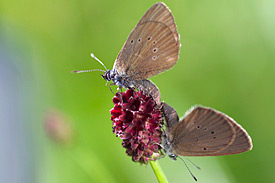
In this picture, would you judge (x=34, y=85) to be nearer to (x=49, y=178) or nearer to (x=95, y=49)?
(x=95, y=49)

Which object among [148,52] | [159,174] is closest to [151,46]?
[148,52]

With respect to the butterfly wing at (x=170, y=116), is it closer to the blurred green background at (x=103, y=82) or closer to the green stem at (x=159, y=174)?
the green stem at (x=159, y=174)

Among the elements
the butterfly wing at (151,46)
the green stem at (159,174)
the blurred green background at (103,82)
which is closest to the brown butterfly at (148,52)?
the butterfly wing at (151,46)

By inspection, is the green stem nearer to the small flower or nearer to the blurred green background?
the small flower

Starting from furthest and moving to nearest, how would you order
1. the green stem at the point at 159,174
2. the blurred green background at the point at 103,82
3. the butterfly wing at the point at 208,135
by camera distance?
1. the blurred green background at the point at 103,82
2. the green stem at the point at 159,174
3. the butterfly wing at the point at 208,135

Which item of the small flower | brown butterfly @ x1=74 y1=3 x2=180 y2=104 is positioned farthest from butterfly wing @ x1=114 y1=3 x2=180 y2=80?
the small flower

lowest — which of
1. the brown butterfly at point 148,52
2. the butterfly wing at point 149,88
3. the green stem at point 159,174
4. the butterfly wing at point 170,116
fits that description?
the green stem at point 159,174

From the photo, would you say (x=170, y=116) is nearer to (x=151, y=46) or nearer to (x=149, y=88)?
(x=149, y=88)
